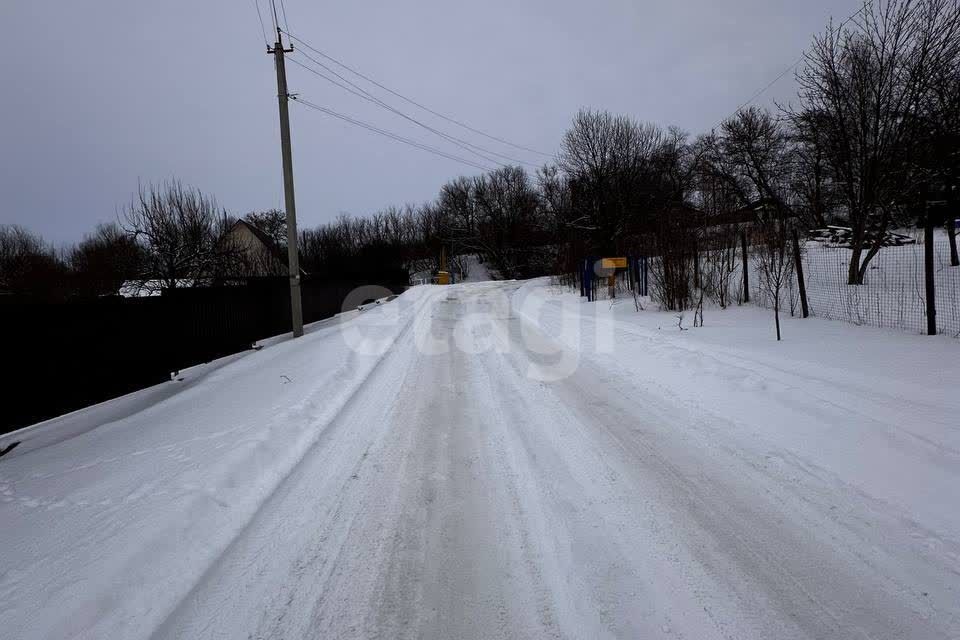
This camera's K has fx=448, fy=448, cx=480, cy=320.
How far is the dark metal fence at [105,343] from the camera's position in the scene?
20.1ft

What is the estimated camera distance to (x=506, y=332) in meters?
11.1

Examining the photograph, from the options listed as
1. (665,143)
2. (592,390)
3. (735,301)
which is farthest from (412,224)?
(592,390)

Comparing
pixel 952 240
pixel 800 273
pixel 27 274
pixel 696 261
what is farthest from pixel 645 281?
pixel 27 274

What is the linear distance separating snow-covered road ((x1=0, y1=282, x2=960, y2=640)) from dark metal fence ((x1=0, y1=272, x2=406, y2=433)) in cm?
117

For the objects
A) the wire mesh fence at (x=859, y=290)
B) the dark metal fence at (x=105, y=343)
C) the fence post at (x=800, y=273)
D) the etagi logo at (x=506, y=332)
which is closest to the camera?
the dark metal fence at (x=105, y=343)

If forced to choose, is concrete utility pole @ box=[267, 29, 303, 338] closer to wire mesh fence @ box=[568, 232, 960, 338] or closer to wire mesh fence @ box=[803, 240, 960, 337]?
wire mesh fence @ box=[568, 232, 960, 338]

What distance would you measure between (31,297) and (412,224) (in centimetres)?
4978

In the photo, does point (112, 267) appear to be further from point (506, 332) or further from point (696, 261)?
point (696, 261)

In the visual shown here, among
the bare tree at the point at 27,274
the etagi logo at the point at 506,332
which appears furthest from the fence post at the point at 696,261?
the bare tree at the point at 27,274

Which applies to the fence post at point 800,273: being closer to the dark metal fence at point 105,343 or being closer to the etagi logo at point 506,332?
the etagi logo at point 506,332

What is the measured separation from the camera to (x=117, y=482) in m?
3.74

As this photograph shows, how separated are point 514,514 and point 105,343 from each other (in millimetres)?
7874

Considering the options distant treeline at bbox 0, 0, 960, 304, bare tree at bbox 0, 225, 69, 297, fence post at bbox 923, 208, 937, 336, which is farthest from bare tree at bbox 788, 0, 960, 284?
bare tree at bbox 0, 225, 69, 297

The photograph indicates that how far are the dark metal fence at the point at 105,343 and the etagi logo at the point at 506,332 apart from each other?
2.85 metres
